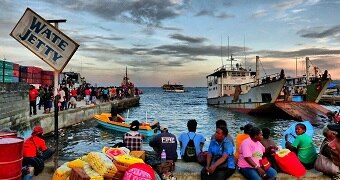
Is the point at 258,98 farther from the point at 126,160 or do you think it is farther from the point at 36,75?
the point at 126,160

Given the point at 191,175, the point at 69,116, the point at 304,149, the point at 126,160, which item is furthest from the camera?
the point at 69,116

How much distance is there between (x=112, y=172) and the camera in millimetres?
4742

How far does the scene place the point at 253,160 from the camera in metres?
5.65

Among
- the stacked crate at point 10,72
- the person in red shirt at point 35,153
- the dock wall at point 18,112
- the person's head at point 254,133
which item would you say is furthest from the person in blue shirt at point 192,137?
the stacked crate at point 10,72

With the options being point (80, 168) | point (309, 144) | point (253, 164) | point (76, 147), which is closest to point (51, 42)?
point (80, 168)

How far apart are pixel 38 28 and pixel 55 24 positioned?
0.34 m

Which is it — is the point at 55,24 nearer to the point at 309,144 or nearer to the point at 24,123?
the point at 309,144

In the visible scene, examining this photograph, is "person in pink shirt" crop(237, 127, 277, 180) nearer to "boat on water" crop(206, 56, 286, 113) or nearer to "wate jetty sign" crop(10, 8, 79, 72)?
"wate jetty sign" crop(10, 8, 79, 72)

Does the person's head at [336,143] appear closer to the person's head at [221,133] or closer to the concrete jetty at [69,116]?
the person's head at [221,133]

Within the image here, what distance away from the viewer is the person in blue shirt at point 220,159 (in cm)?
558

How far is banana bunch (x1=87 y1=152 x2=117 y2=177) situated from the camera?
187 inches

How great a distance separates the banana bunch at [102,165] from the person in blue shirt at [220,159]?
167 cm

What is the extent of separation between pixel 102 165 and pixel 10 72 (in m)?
34.1

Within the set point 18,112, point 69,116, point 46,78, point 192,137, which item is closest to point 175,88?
point 46,78
